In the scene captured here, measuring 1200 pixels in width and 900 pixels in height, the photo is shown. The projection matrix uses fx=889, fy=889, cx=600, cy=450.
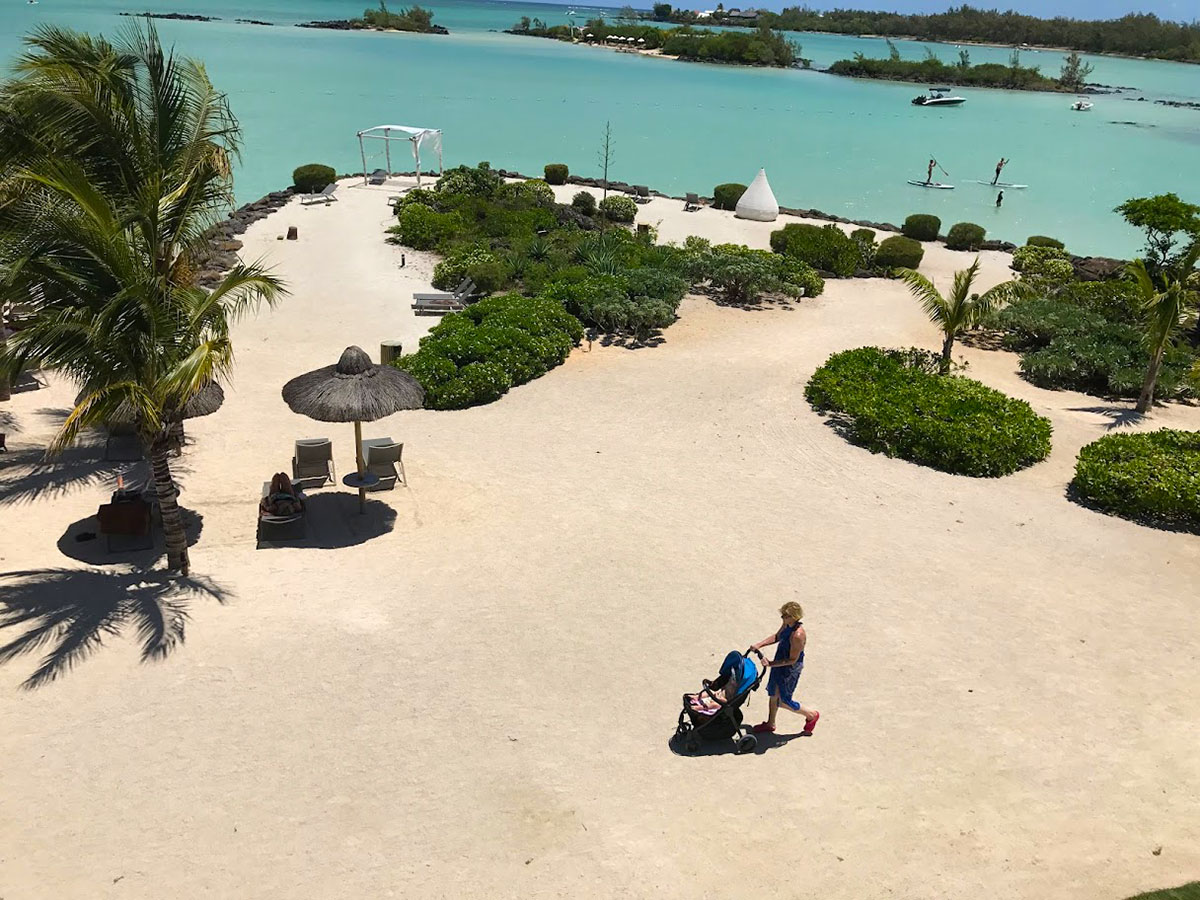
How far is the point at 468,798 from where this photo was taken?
714 centimetres

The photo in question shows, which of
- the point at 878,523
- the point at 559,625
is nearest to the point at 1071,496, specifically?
the point at 878,523

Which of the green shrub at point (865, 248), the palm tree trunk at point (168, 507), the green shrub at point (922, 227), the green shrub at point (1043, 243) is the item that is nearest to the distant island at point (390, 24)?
the green shrub at point (922, 227)

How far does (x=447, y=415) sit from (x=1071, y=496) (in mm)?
10111

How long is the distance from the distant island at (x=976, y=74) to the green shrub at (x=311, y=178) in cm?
9283

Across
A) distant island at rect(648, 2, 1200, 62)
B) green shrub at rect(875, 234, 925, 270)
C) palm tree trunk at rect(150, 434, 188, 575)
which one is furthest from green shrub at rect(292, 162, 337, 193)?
distant island at rect(648, 2, 1200, 62)

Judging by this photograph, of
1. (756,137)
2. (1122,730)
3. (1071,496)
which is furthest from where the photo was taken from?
(756,137)

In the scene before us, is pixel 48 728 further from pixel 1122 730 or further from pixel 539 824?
pixel 1122 730

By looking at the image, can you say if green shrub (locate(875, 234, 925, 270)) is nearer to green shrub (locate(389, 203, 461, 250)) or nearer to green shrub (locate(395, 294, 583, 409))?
green shrub (locate(395, 294, 583, 409))

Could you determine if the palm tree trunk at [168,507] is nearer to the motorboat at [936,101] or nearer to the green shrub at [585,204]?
the green shrub at [585,204]

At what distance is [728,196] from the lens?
111ft

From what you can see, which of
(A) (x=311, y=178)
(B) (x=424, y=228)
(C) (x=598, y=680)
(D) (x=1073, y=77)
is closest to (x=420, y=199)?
(B) (x=424, y=228)

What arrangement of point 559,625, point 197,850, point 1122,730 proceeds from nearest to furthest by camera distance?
point 197,850 < point 1122,730 < point 559,625

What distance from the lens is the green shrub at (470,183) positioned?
101ft

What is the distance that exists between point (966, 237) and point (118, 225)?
2879 cm
